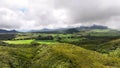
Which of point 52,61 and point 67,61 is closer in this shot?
point 67,61

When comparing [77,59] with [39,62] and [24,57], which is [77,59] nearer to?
[39,62]

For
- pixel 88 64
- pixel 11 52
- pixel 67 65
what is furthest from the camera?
pixel 11 52

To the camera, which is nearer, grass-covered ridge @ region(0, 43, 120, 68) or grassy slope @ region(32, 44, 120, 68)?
grassy slope @ region(32, 44, 120, 68)

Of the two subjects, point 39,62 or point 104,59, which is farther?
point 104,59

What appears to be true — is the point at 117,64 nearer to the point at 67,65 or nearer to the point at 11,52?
the point at 67,65

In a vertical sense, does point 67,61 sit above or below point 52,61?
above

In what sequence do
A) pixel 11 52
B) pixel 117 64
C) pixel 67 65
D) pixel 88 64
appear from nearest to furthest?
pixel 67 65 < pixel 88 64 < pixel 117 64 < pixel 11 52

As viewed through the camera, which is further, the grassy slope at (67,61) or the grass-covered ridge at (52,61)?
the grass-covered ridge at (52,61)

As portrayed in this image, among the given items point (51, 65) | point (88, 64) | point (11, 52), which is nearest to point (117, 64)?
point (88, 64)

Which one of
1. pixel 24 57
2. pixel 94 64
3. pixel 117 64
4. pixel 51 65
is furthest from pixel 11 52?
pixel 117 64
